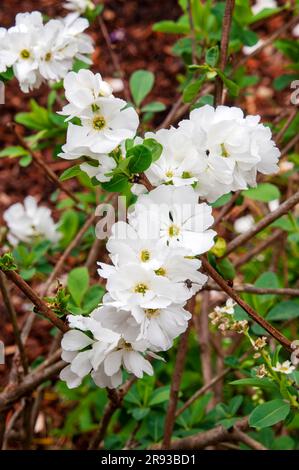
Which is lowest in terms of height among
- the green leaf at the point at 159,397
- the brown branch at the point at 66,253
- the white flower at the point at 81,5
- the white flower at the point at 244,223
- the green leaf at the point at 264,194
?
the green leaf at the point at 159,397

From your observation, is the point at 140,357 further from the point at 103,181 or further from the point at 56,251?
the point at 56,251

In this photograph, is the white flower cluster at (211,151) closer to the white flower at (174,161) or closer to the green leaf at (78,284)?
the white flower at (174,161)

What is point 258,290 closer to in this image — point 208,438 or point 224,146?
point 208,438

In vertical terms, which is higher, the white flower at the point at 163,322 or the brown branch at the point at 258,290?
the brown branch at the point at 258,290

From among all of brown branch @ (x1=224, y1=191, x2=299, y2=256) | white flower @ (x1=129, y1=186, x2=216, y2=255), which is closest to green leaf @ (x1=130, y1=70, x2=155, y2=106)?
brown branch @ (x1=224, y1=191, x2=299, y2=256)

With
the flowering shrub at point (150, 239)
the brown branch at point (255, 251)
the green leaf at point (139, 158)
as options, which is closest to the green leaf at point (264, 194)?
the flowering shrub at point (150, 239)

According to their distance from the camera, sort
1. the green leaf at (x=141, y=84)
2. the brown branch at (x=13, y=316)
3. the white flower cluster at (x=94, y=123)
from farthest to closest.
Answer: the green leaf at (x=141, y=84), the brown branch at (x=13, y=316), the white flower cluster at (x=94, y=123)

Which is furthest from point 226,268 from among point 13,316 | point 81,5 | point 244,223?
point 244,223

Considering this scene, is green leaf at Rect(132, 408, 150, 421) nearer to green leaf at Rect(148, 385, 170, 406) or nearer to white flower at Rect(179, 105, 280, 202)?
green leaf at Rect(148, 385, 170, 406)
